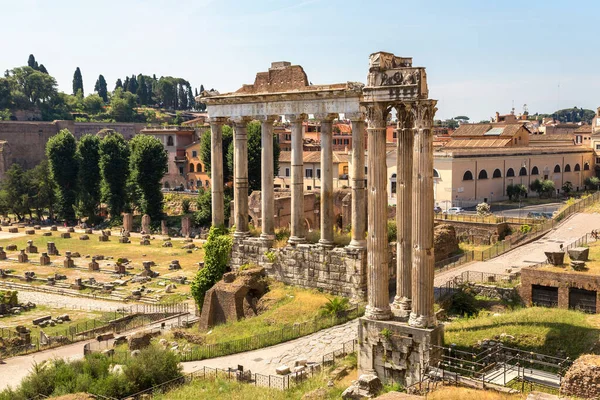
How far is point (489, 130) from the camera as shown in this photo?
6962 centimetres

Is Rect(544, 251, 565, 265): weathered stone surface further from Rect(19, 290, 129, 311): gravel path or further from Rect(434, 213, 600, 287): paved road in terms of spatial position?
Rect(19, 290, 129, 311): gravel path

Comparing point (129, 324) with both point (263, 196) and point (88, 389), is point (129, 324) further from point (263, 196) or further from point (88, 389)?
point (88, 389)

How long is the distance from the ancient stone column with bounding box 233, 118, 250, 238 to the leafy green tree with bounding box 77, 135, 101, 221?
A: 1733 inches

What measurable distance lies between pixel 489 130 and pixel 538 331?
2158 inches

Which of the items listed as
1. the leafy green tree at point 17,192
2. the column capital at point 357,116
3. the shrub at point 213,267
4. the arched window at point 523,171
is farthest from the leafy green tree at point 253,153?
the leafy green tree at point 17,192

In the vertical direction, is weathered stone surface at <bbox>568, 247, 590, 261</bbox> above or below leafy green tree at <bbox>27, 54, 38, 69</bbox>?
below

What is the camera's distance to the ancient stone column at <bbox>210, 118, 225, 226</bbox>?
29125 millimetres

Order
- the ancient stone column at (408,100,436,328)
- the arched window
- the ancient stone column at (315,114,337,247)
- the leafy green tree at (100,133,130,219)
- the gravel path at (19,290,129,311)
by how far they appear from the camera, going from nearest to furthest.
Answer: the ancient stone column at (408,100,436,328)
the ancient stone column at (315,114,337,247)
the gravel path at (19,290,129,311)
the arched window
the leafy green tree at (100,133,130,219)

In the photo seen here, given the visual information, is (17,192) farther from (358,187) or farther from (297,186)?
(358,187)

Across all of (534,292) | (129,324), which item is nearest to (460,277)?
(534,292)

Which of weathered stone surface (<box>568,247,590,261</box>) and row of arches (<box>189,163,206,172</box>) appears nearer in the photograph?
weathered stone surface (<box>568,247,590,261</box>)

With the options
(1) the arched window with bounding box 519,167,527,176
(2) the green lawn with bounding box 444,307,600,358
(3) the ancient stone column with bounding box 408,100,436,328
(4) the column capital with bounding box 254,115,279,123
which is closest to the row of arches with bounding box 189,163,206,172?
(1) the arched window with bounding box 519,167,527,176

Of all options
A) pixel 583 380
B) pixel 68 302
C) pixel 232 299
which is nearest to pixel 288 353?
pixel 232 299

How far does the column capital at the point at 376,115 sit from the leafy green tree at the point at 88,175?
56518mm
